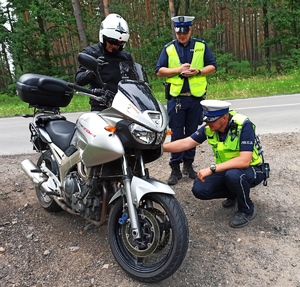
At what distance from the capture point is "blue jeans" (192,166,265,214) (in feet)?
10.4

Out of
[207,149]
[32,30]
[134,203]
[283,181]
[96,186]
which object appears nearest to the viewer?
[134,203]

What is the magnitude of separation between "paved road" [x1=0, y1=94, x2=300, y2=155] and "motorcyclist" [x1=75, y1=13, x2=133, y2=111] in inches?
139

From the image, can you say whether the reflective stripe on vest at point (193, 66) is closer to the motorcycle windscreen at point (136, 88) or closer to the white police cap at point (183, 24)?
the white police cap at point (183, 24)

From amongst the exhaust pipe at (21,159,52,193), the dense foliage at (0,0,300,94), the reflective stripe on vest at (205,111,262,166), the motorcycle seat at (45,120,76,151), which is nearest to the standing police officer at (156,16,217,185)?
the reflective stripe on vest at (205,111,262,166)

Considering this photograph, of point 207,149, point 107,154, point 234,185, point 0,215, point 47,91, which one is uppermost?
point 47,91

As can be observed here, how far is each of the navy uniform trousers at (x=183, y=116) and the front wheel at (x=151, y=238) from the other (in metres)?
1.66

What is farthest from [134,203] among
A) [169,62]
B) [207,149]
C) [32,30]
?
[32,30]

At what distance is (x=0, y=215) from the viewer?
371cm

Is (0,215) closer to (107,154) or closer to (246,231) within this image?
(107,154)

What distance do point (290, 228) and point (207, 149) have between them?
2458 mm

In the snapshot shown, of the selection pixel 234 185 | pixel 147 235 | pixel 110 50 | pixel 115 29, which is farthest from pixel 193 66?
pixel 147 235

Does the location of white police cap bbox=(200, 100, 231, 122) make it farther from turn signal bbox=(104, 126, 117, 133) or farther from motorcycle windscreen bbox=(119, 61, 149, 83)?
turn signal bbox=(104, 126, 117, 133)

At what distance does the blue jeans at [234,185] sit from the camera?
10.4 feet

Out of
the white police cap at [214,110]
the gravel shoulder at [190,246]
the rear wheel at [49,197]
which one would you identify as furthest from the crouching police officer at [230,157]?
the rear wheel at [49,197]
